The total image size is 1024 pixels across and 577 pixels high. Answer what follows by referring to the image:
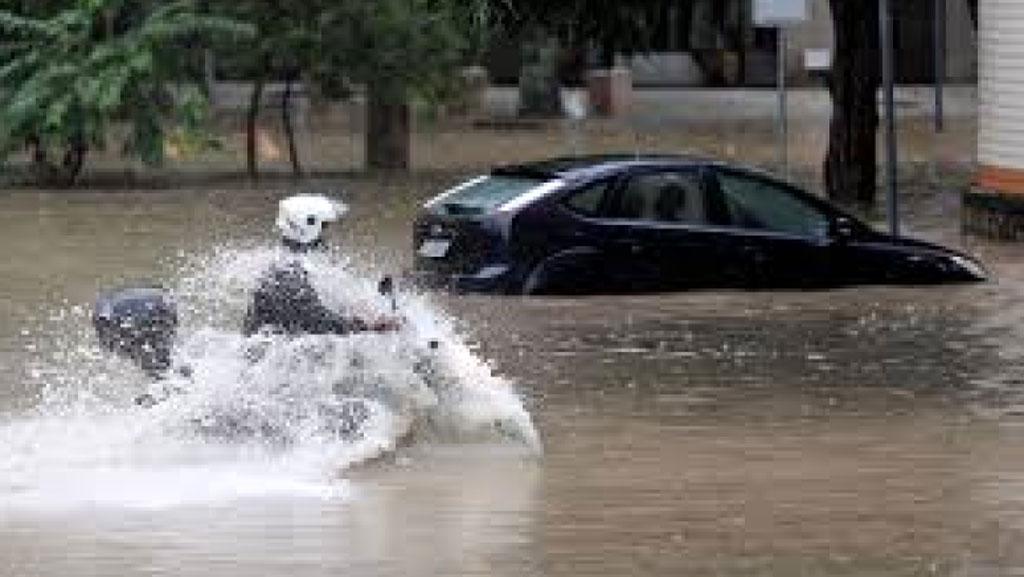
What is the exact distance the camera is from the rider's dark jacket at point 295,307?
488 inches

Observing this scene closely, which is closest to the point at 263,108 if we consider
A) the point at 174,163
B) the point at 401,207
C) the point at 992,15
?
the point at 174,163

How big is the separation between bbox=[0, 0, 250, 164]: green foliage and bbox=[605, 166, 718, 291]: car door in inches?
534

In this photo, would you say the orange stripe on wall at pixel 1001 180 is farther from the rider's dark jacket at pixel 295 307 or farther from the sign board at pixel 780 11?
the rider's dark jacket at pixel 295 307

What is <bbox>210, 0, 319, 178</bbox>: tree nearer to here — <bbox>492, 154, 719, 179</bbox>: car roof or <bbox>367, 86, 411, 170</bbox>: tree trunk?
<bbox>367, 86, 411, 170</bbox>: tree trunk

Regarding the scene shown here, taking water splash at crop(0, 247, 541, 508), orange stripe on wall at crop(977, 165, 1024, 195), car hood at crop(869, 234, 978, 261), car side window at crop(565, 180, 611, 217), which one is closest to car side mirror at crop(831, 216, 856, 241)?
car hood at crop(869, 234, 978, 261)

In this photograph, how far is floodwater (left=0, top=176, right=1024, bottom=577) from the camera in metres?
10.2

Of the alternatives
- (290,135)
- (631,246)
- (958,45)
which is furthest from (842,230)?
(958,45)

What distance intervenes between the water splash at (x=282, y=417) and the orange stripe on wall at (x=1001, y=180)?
516 inches

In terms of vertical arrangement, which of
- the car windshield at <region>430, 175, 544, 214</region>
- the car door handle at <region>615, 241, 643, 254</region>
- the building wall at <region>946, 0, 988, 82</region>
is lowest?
the building wall at <region>946, 0, 988, 82</region>

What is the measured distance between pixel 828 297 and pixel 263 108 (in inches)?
1161

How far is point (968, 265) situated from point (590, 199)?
3364 mm

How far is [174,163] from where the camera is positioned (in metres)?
36.8

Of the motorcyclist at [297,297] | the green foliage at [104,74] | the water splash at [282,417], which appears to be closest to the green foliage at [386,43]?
the green foliage at [104,74]

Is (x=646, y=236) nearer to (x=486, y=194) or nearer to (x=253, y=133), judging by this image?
(x=486, y=194)
